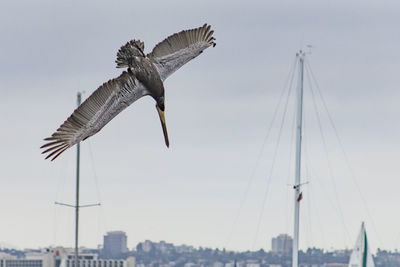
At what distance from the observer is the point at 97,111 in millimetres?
21266

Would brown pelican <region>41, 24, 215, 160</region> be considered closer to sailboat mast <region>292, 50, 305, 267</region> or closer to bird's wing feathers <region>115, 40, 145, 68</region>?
bird's wing feathers <region>115, 40, 145, 68</region>

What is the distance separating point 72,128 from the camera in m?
21.0

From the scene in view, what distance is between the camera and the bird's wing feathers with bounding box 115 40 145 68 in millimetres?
22188

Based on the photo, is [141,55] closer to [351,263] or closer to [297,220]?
[297,220]

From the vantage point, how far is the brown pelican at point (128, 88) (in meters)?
20.8

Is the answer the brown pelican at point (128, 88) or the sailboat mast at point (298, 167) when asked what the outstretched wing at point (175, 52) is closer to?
the brown pelican at point (128, 88)

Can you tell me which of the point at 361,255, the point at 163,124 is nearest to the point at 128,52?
the point at 163,124

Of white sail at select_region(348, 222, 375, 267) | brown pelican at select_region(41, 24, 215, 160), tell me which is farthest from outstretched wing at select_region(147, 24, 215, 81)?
white sail at select_region(348, 222, 375, 267)

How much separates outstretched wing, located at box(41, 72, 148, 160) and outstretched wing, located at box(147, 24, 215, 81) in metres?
0.87

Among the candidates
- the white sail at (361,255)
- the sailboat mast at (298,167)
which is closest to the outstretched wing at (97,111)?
the sailboat mast at (298,167)

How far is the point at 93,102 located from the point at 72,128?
0.62 m

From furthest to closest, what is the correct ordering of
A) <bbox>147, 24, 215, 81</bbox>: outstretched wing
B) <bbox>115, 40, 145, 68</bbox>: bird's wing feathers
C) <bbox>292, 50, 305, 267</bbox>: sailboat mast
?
<bbox>292, 50, 305, 267</bbox>: sailboat mast, <bbox>147, 24, 215, 81</bbox>: outstretched wing, <bbox>115, 40, 145, 68</bbox>: bird's wing feathers

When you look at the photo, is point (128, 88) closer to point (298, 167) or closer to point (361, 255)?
point (298, 167)

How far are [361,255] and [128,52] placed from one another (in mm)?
51393
